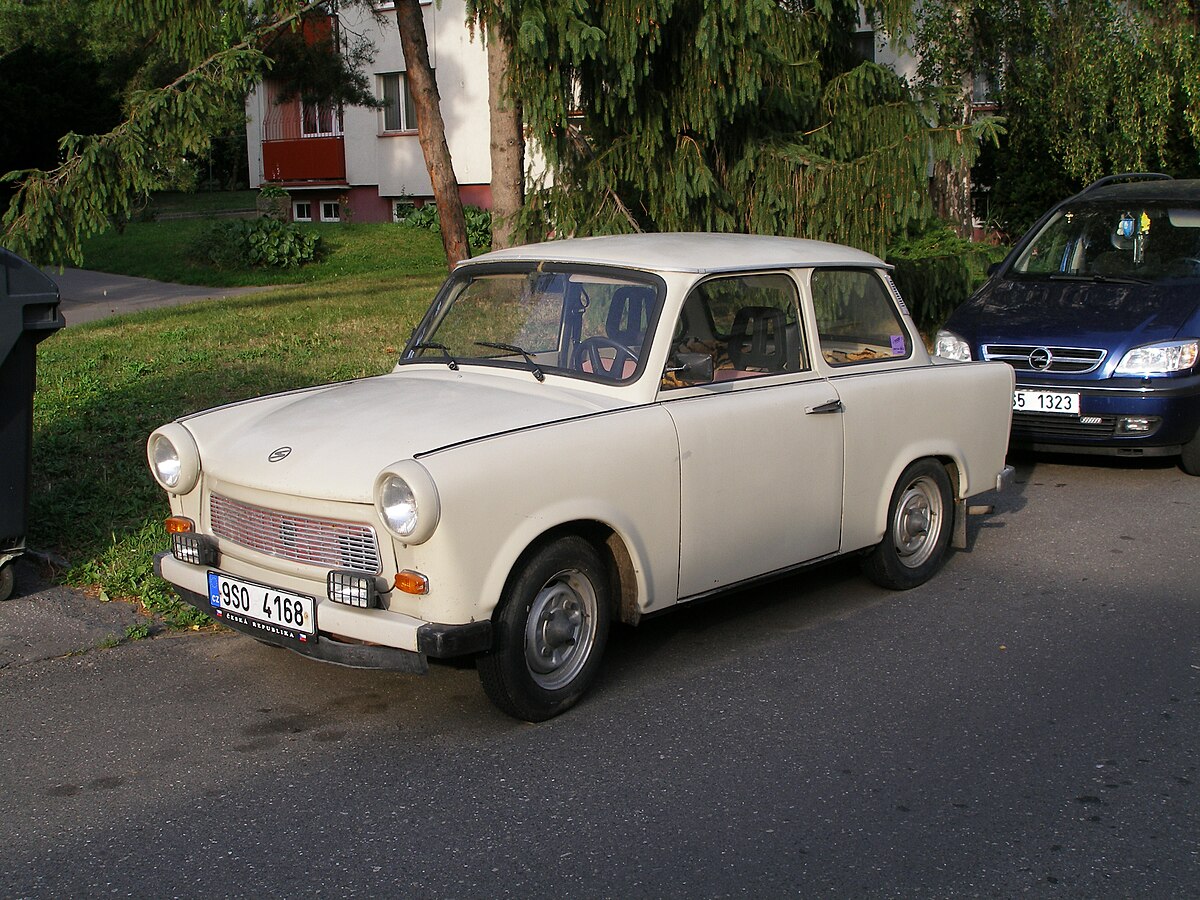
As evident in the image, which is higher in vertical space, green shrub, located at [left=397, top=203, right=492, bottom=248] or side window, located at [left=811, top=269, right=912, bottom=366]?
green shrub, located at [left=397, top=203, right=492, bottom=248]

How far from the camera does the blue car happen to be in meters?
8.44

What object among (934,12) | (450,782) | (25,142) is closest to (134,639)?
(450,782)

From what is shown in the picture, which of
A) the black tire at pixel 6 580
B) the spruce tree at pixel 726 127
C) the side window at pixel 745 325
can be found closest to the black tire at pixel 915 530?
→ the side window at pixel 745 325

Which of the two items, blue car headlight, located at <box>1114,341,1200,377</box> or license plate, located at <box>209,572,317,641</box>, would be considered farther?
blue car headlight, located at <box>1114,341,1200,377</box>

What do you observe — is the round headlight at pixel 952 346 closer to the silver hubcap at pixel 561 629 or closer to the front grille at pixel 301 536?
the silver hubcap at pixel 561 629

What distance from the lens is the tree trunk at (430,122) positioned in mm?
12438

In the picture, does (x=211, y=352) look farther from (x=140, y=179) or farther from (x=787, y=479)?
(x=787, y=479)

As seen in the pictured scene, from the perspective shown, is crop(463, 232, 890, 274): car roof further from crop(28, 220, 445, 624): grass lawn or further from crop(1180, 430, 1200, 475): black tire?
crop(1180, 430, 1200, 475): black tire

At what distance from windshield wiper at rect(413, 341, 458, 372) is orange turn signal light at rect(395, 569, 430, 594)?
1.53m

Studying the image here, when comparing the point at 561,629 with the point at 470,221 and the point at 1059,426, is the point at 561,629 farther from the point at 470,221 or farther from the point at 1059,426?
the point at 470,221

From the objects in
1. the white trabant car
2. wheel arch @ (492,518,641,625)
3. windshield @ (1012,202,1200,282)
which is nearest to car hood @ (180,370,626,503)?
the white trabant car

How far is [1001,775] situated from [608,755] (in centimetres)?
130

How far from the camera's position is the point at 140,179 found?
36.2ft

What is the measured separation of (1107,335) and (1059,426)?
66cm
